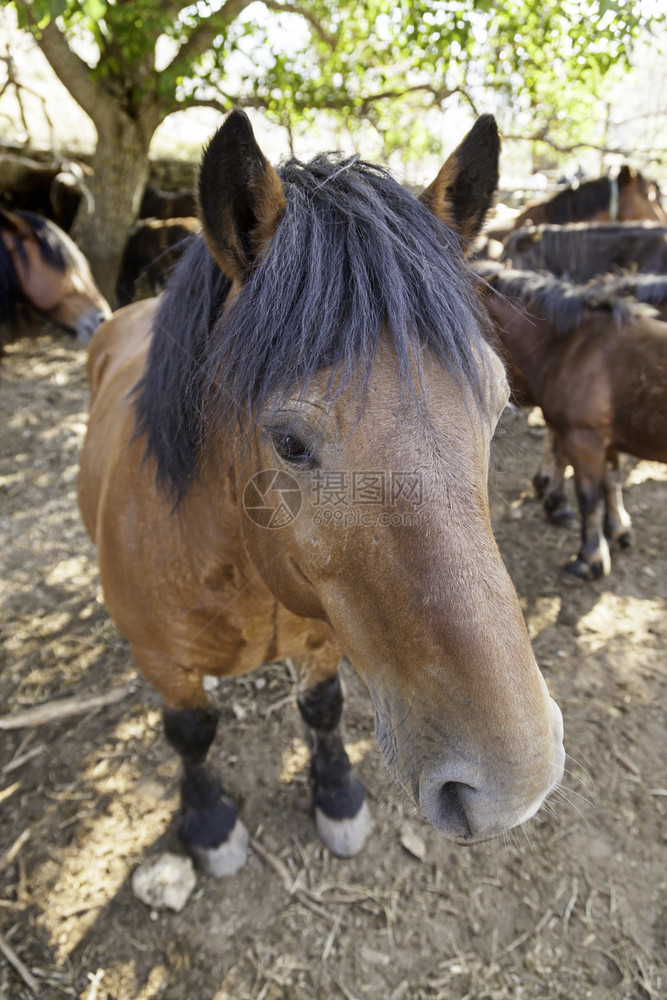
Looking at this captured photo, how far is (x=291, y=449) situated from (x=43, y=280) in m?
5.89

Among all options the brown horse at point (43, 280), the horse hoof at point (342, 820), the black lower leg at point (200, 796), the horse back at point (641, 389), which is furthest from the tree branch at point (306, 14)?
the horse hoof at point (342, 820)

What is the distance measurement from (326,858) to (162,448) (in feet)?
6.56

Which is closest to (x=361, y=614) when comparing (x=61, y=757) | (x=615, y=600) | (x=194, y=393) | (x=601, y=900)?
(x=194, y=393)

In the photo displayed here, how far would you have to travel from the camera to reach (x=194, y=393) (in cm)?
150

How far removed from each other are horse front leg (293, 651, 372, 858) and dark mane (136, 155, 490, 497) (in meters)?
1.40

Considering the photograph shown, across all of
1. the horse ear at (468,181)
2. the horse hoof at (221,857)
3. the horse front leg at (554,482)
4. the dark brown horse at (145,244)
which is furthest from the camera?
the dark brown horse at (145,244)

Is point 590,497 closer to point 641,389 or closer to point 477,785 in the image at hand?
point 641,389

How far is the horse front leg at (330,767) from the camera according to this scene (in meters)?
2.39

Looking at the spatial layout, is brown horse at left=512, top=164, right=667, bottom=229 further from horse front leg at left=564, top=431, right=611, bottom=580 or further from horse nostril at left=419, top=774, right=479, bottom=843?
horse nostril at left=419, top=774, right=479, bottom=843

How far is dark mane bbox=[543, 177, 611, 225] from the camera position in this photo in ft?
27.2

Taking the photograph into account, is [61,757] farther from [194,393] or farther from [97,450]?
[194,393]

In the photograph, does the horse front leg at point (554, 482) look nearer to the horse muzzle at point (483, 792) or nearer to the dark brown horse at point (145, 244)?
the horse muzzle at point (483, 792)

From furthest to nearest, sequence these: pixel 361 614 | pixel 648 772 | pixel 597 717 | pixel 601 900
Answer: pixel 597 717, pixel 648 772, pixel 601 900, pixel 361 614

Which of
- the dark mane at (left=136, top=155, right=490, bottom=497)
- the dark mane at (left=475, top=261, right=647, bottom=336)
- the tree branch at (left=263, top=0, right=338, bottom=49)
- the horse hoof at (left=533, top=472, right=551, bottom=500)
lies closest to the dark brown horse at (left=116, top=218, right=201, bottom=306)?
the tree branch at (left=263, top=0, right=338, bottom=49)
